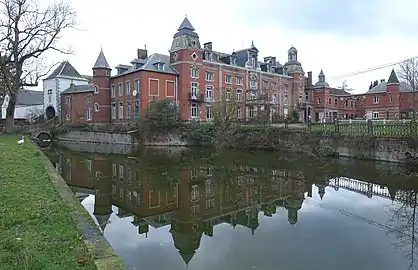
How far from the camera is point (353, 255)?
6332 millimetres

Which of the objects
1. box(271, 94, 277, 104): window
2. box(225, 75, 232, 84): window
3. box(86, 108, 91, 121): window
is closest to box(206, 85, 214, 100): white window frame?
box(225, 75, 232, 84): window

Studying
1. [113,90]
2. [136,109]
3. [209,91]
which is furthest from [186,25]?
[113,90]

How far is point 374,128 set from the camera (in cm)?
2098

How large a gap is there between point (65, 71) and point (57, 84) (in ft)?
9.44

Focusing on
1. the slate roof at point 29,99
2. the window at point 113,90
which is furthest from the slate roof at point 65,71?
the window at point 113,90

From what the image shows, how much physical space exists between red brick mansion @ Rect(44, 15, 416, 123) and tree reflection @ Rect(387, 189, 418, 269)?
828 inches

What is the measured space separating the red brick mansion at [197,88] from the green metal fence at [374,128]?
10.3 meters

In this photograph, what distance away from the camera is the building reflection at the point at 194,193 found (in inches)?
336

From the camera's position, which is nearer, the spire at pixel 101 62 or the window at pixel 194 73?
the window at pixel 194 73

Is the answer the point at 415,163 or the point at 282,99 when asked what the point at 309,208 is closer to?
the point at 415,163

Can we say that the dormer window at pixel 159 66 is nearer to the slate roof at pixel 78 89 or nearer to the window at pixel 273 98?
the slate roof at pixel 78 89

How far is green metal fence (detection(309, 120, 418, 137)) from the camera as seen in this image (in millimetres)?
19125

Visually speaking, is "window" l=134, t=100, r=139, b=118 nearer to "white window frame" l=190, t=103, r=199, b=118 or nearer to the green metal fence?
"white window frame" l=190, t=103, r=199, b=118

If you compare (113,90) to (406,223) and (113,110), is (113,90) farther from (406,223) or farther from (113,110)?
(406,223)
